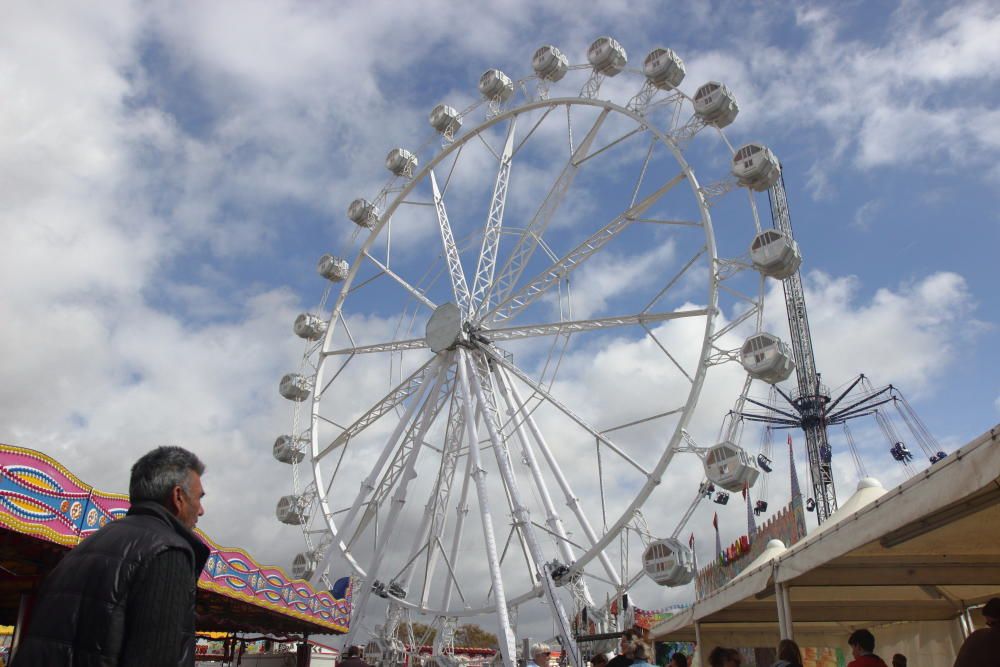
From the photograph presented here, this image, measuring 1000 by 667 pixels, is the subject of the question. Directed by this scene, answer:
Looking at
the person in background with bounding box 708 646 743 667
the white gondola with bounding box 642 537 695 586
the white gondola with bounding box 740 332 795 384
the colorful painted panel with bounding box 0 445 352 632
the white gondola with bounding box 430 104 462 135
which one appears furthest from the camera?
the white gondola with bounding box 430 104 462 135

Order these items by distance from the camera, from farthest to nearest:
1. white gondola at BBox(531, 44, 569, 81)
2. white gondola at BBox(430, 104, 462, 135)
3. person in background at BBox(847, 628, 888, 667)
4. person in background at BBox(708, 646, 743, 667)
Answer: white gondola at BBox(430, 104, 462, 135)
white gondola at BBox(531, 44, 569, 81)
person in background at BBox(708, 646, 743, 667)
person in background at BBox(847, 628, 888, 667)

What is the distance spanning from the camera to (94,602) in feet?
5.49

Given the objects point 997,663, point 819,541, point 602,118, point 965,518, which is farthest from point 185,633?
point 602,118

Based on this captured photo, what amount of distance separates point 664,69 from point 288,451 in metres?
15.0

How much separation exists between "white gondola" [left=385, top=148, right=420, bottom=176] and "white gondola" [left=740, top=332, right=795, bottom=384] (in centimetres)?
1335

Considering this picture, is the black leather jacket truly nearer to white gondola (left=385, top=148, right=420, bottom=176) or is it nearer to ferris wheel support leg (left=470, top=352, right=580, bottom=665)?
ferris wheel support leg (left=470, top=352, right=580, bottom=665)

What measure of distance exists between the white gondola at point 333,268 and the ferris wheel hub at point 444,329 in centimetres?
585

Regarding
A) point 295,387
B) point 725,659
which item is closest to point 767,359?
point 725,659

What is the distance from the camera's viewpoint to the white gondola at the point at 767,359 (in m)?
13.4

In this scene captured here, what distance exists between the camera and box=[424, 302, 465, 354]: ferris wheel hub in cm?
1844

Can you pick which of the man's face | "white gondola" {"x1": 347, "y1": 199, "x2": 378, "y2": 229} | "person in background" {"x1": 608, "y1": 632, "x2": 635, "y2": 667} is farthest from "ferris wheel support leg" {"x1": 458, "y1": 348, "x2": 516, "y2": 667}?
the man's face

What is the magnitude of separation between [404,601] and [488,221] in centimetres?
1008

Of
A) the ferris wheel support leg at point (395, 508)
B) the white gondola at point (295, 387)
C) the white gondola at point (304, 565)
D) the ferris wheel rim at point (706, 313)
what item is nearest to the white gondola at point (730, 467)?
the ferris wheel rim at point (706, 313)

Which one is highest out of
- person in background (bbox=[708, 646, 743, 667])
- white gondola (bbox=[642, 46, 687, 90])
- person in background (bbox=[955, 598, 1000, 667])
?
white gondola (bbox=[642, 46, 687, 90])
